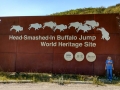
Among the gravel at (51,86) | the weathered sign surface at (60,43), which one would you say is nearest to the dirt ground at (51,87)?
the gravel at (51,86)

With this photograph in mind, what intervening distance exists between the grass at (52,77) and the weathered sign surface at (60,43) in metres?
0.44

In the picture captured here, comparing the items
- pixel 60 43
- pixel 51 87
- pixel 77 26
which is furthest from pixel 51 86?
pixel 77 26

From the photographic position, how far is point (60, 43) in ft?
40.8

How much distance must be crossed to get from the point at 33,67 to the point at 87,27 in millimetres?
3980

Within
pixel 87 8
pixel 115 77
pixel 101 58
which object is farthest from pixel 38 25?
pixel 87 8

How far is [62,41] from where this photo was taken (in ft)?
40.7

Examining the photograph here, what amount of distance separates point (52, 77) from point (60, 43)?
2.12 metres

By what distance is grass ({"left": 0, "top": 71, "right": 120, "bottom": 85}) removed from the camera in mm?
10320

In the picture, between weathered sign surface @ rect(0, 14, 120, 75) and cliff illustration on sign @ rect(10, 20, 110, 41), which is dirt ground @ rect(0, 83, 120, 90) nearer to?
weathered sign surface @ rect(0, 14, 120, 75)

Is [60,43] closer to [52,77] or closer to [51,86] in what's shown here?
[52,77]

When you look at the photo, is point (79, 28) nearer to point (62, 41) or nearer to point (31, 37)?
point (62, 41)

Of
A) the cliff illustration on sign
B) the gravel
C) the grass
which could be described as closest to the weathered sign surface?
the cliff illustration on sign

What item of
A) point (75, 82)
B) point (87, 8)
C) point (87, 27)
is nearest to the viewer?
point (75, 82)

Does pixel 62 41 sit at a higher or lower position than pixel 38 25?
lower
